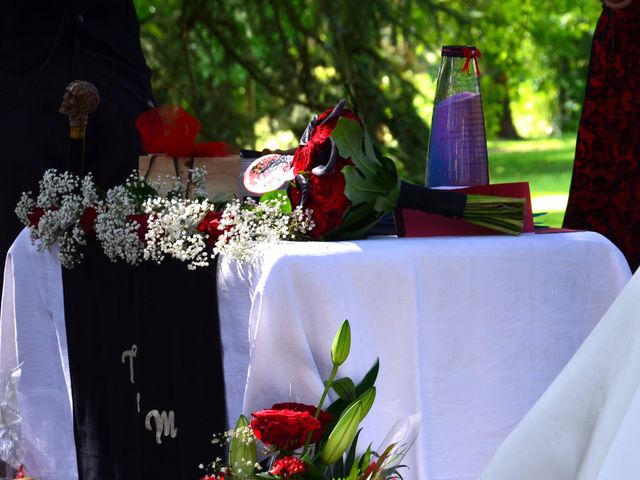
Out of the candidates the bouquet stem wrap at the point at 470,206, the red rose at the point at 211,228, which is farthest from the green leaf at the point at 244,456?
the bouquet stem wrap at the point at 470,206

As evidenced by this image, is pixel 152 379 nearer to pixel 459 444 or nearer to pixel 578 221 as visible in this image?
pixel 459 444

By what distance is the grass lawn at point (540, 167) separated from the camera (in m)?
13.9

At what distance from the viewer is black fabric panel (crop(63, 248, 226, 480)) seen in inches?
93.1

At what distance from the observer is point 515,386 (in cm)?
229

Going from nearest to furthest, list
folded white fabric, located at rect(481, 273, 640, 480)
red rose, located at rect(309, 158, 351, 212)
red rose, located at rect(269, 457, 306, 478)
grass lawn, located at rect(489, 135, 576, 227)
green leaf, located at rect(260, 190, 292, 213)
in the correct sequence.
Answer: folded white fabric, located at rect(481, 273, 640, 480)
red rose, located at rect(269, 457, 306, 478)
red rose, located at rect(309, 158, 351, 212)
green leaf, located at rect(260, 190, 292, 213)
grass lawn, located at rect(489, 135, 576, 227)

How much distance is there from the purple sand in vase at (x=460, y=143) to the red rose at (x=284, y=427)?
0.74 metres

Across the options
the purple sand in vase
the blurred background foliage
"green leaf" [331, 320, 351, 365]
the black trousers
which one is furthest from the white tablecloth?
the blurred background foliage

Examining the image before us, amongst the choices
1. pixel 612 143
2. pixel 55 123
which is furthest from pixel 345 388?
pixel 612 143

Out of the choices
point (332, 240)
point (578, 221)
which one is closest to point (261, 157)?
point (332, 240)

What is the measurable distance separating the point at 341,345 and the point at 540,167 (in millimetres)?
17357

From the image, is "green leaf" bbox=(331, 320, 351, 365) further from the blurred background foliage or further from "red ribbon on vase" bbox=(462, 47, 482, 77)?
the blurred background foliage

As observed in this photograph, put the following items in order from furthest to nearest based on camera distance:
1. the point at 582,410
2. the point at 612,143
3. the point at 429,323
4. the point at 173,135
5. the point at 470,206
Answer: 1. the point at 612,143
2. the point at 173,135
3. the point at 470,206
4. the point at 429,323
5. the point at 582,410

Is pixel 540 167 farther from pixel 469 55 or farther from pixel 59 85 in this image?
pixel 469 55

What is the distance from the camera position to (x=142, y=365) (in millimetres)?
2482
